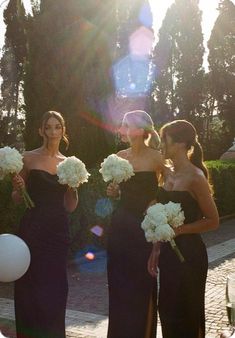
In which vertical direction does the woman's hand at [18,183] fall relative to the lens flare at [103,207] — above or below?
above

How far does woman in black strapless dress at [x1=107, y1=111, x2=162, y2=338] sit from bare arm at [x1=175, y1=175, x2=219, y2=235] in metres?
0.95

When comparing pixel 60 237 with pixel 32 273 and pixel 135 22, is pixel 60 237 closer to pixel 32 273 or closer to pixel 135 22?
pixel 32 273

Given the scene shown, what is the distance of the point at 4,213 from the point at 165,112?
29065 millimetres

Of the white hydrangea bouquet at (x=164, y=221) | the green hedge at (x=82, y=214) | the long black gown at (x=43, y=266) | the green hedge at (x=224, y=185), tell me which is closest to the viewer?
the white hydrangea bouquet at (x=164, y=221)

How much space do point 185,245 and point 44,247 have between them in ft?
4.92

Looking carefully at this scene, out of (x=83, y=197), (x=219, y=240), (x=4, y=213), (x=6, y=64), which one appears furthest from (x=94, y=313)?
(x=6, y=64)

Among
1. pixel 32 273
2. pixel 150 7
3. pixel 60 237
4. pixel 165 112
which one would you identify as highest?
pixel 150 7

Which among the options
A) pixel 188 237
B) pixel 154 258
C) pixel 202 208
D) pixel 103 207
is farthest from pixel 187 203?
pixel 103 207

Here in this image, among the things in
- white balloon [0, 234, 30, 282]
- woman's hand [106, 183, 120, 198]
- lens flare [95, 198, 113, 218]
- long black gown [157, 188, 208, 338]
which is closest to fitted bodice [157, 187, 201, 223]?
long black gown [157, 188, 208, 338]

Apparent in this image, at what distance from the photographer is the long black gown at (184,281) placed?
371 cm

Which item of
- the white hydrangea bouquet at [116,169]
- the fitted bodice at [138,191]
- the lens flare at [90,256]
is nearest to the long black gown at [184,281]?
the white hydrangea bouquet at [116,169]

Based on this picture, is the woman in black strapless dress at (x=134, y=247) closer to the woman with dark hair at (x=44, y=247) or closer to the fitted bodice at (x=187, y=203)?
the woman with dark hair at (x=44, y=247)

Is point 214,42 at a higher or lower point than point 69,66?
higher

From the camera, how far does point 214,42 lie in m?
37.0
